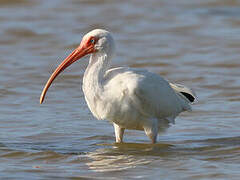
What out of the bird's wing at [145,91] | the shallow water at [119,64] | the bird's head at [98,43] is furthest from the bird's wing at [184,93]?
the bird's head at [98,43]

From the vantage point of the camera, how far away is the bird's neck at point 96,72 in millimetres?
10391

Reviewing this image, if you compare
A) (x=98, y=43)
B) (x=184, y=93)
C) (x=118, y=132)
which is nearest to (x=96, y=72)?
(x=98, y=43)

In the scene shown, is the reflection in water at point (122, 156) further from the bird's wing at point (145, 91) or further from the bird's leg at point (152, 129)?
the bird's wing at point (145, 91)

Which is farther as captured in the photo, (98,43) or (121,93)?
(98,43)

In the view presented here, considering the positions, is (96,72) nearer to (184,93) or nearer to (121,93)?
(121,93)

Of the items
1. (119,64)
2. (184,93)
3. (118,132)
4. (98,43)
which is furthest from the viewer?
(119,64)

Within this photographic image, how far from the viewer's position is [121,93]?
1029 cm

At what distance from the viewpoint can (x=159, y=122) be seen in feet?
36.6

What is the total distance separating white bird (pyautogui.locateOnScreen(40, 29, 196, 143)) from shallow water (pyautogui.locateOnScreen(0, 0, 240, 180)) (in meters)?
0.45

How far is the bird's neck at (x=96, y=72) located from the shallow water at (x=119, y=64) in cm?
100

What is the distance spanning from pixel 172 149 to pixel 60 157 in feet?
5.79

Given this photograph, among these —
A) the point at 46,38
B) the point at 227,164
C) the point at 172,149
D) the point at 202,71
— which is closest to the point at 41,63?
the point at 46,38

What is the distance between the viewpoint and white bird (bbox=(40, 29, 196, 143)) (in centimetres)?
1033

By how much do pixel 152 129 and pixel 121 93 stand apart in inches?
Answer: 35.0
